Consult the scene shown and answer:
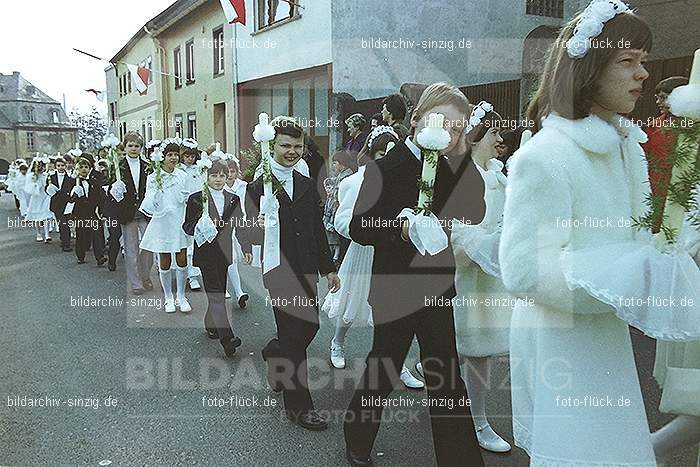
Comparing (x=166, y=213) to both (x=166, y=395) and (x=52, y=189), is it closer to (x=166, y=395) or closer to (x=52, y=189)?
(x=166, y=395)

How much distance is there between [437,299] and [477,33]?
11.5 metres

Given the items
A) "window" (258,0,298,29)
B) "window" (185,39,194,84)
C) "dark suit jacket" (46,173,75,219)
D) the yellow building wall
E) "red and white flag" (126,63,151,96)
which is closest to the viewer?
"dark suit jacket" (46,173,75,219)

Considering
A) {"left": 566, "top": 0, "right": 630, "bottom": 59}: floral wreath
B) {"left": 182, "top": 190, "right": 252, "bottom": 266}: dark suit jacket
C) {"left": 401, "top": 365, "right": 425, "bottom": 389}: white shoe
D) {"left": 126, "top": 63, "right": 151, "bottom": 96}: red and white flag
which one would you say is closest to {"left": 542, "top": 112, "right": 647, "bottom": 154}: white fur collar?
{"left": 566, "top": 0, "right": 630, "bottom": 59}: floral wreath

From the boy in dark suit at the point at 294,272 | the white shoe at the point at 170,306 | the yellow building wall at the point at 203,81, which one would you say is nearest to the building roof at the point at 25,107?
the yellow building wall at the point at 203,81

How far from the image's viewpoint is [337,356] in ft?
16.2

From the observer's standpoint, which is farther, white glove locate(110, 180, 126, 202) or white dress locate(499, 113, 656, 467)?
white glove locate(110, 180, 126, 202)

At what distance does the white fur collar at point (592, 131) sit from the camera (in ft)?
6.38

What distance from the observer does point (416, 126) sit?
10.00 ft

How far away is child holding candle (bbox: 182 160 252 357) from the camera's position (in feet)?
17.5

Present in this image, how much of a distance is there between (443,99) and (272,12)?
45.5 feet

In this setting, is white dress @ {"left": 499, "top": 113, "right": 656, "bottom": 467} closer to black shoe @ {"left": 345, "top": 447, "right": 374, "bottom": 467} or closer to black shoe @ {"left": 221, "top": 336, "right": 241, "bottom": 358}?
black shoe @ {"left": 345, "top": 447, "right": 374, "bottom": 467}

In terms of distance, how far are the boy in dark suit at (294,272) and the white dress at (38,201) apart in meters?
11.4

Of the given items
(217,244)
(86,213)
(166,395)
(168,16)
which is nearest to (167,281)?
(217,244)

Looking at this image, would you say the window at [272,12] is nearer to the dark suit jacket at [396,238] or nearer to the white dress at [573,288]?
the dark suit jacket at [396,238]
